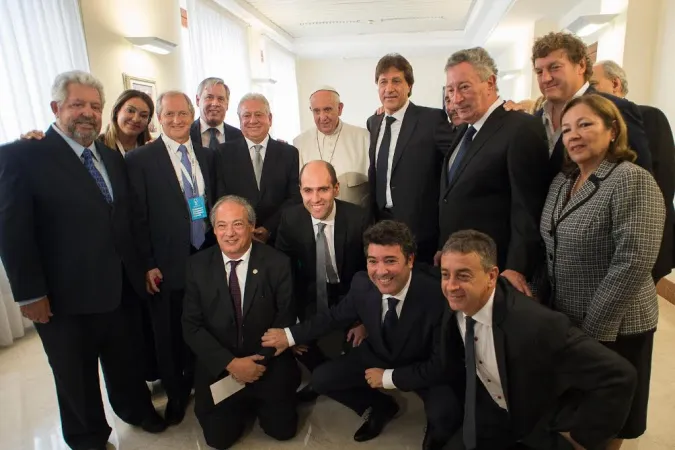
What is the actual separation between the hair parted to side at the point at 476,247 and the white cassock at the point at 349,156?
1.36 m

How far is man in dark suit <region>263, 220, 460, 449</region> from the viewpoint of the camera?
1.96m

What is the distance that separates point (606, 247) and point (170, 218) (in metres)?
2.00

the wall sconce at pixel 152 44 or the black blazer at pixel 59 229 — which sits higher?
the wall sconce at pixel 152 44

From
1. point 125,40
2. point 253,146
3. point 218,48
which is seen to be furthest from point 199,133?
point 218,48

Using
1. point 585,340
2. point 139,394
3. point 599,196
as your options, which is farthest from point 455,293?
point 139,394

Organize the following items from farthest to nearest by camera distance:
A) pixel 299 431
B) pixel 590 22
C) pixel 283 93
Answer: pixel 283 93 < pixel 590 22 < pixel 299 431

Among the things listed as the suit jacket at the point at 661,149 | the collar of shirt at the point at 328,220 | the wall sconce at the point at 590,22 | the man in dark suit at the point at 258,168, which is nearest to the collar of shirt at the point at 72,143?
the man in dark suit at the point at 258,168

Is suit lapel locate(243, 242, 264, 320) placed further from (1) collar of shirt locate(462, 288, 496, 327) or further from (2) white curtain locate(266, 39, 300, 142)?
(2) white curtain locate(266, 39, 300, 142)

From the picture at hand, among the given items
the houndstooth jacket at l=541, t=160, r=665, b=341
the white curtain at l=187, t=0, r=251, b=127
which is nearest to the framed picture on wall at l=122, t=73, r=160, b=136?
the white curtain at l=187, t=0, r=251, b=127

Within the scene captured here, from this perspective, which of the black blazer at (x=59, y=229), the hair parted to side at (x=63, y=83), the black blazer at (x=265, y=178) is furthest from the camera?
the black blazer at (x=265, y=178)

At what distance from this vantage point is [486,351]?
169cm

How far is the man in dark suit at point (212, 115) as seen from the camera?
3.05m

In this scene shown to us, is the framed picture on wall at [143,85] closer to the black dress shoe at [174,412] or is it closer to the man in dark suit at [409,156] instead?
the man in dark suit at [409,156]

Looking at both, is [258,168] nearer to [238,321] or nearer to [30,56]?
[238,321]
